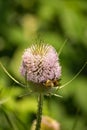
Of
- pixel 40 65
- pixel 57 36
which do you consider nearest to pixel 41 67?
pixel 40 65

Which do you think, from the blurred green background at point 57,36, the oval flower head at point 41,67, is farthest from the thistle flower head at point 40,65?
the blurred green background at point 57,36

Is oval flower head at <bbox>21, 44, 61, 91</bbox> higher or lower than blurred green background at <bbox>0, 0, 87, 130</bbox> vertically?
higher

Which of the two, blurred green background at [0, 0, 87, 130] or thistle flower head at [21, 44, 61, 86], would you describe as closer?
thistle flower head at [21, 44, 61, 86]

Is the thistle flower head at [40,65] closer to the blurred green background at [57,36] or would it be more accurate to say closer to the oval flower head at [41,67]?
the oval flower head at [41,67]

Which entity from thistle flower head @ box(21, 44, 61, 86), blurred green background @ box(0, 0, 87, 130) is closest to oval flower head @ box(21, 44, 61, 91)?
thistle flower head @ box(21, 44, 61, 86)

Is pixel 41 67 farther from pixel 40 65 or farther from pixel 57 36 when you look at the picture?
pixel 57 36

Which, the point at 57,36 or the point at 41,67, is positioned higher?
the point at 41,67

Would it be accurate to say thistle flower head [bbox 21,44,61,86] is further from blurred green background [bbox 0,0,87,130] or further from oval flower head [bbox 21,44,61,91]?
blurred green background [bbox 0,0,87,130]
